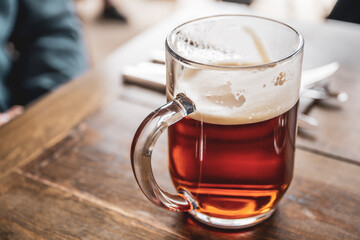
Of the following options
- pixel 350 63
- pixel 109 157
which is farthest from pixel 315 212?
pixel 350 63

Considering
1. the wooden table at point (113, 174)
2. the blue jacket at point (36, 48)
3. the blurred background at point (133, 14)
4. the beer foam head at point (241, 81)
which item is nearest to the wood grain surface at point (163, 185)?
the wooden table at point (113, 174)

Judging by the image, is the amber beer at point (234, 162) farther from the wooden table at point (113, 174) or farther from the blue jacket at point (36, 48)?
the blue jacket at point (36, 48)

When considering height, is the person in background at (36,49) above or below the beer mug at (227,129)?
below

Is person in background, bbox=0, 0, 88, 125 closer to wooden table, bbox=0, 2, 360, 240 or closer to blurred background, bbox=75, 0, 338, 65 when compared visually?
wooden table, bbox=0, 2, 360, 240

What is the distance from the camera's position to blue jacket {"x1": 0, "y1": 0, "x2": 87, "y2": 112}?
3.92 ft

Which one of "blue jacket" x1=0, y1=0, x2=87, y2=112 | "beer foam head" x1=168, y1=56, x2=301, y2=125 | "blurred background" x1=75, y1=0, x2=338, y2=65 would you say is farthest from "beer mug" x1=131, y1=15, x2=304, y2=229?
"blurred background" x1=75, y1=0, x2=338, y2=65

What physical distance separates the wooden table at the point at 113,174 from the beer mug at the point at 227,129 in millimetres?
56

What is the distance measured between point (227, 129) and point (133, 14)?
2847mm

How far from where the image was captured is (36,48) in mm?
1269

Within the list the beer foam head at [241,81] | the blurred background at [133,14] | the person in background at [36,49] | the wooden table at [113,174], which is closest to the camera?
the beer foam head at [241,81]

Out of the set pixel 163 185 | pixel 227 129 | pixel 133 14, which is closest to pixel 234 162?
pixel 227 129

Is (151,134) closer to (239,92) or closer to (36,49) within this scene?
(239,92)

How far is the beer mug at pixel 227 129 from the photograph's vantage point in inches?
15.2

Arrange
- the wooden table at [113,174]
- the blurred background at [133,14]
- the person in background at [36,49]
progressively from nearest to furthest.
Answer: the wooden table at [113,174]
the person in background at [36,49]
the blurred background at [133,14]
